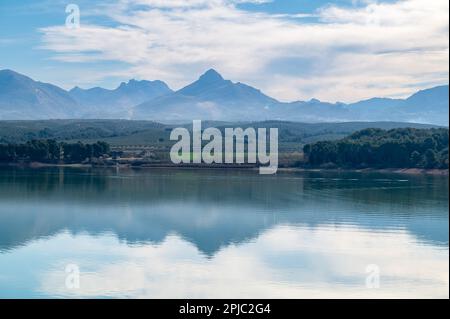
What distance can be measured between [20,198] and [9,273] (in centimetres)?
1831

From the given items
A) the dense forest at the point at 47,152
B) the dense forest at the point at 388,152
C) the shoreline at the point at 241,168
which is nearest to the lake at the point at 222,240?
the shoreline at the point at 241,168

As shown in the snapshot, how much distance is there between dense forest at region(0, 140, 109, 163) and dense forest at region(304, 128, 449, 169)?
769 inches

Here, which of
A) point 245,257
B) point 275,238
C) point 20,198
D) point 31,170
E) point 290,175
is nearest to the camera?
point 245,257

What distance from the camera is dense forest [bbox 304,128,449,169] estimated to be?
192 ft

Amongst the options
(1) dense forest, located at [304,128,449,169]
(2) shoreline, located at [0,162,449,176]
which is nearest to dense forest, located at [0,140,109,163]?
(2) shoreline, located at [0,162,449,176]

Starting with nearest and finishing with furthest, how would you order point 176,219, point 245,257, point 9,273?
point 9,273 < point 245,257 < point 176,219

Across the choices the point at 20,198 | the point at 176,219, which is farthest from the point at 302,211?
the point at 20,198

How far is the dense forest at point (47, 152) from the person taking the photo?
64812 mm

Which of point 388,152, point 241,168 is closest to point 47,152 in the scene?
point 241,168

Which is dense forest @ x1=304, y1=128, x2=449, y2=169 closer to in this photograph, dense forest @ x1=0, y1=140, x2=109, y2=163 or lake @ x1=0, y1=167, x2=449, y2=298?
lake @ x1=0, y1=167, x2=449, y2=298

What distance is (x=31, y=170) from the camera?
194ft

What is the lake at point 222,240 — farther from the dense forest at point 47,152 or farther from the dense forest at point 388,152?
the dense forest at point 47,152

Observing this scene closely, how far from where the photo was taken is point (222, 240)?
25.4 m
